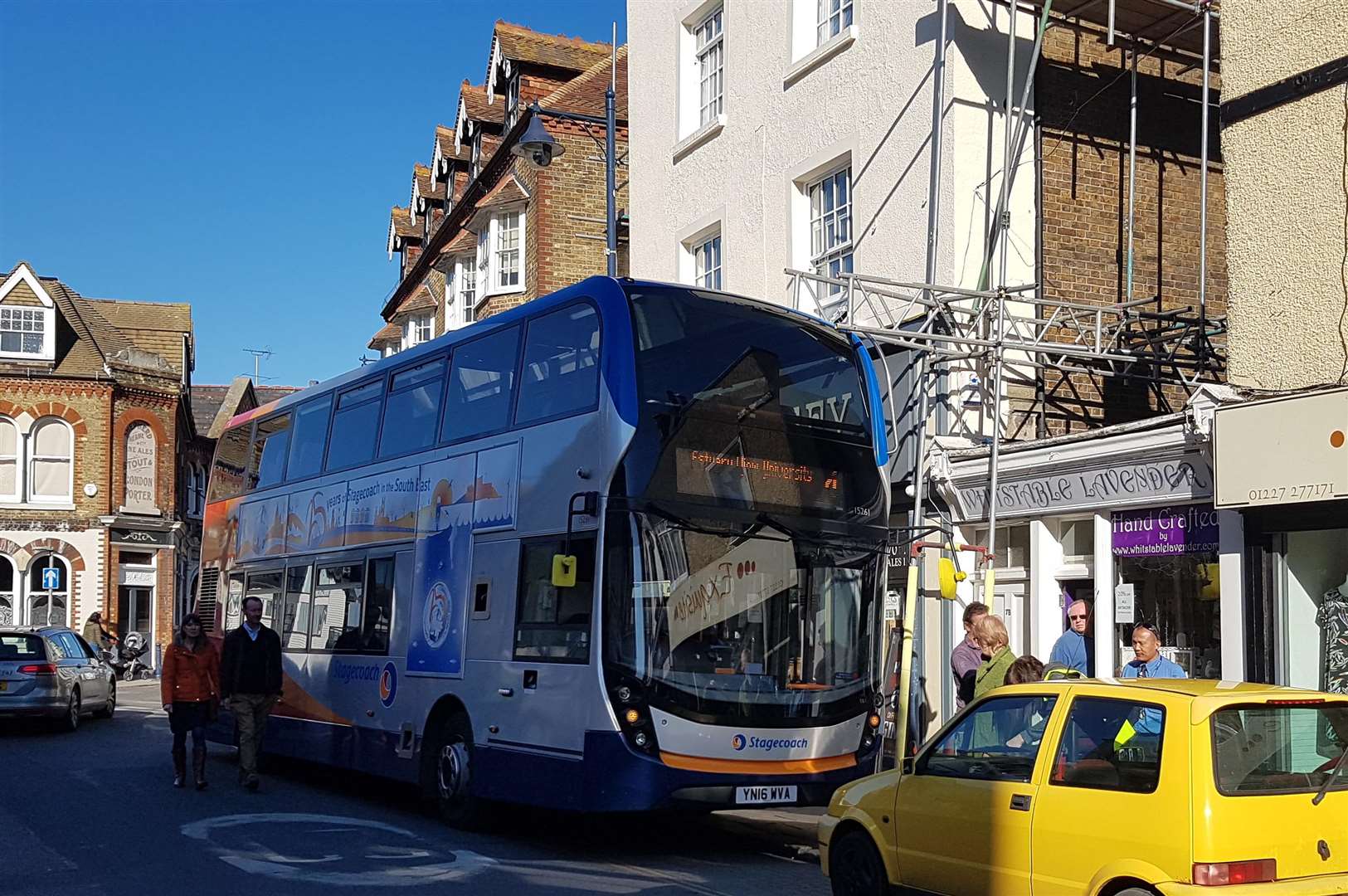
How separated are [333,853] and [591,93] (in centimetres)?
2301

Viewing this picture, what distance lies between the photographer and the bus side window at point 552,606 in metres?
10.3

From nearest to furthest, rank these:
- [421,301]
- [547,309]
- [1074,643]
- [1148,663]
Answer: [1148,663], [1074,643], [547,309], [421,301]

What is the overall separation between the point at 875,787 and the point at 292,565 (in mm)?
9240

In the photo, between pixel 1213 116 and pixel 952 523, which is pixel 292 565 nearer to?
pixel 952 523

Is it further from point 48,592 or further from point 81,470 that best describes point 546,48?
point 48,592

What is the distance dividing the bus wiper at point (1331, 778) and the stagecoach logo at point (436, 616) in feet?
25.0

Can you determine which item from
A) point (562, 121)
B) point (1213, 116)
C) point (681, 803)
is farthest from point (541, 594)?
point (562, 121)

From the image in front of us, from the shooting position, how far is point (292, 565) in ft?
51.7

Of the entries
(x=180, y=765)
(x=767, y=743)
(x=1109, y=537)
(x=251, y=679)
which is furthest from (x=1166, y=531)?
(x=180, y=765)

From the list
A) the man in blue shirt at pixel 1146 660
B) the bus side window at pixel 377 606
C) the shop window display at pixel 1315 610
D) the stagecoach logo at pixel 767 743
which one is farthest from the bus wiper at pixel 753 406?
the shop window display at pixel 1315 610

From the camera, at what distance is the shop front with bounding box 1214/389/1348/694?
36.4 ft

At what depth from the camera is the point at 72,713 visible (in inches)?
840

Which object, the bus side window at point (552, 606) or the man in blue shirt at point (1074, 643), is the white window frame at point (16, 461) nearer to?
the bus side window at point (552, 606)

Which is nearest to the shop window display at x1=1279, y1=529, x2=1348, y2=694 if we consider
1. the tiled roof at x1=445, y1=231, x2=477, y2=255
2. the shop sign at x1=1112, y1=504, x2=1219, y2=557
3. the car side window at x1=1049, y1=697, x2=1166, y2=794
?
the shop sign at x1=1112, y1=504, x2=1219, y2=557
